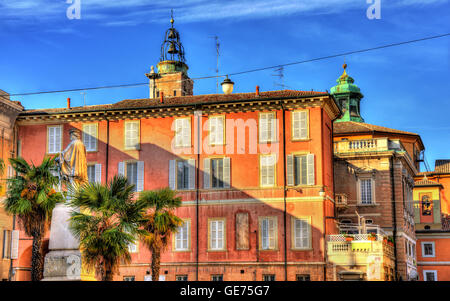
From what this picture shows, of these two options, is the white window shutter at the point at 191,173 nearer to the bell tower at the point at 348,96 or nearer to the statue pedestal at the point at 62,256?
the statue pedestal at the point at 62,256

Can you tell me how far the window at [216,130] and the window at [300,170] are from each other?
15.6ft

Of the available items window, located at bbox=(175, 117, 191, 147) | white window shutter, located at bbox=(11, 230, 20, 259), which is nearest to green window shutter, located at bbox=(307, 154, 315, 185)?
window, located at bbox=(175, 117, 191, 147)

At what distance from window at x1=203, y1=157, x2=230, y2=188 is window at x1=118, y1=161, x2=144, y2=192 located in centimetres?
429

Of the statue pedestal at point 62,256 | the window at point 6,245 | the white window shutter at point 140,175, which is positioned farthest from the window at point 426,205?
the statue pedestal at point 62,256

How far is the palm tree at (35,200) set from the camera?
1198 inches

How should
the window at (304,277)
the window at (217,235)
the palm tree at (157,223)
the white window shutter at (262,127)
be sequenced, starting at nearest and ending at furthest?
1. the palm tree at (157,223)
2. the window at (304,277)
3. the window at (217,235)
4. the white window shutter at (262,127)

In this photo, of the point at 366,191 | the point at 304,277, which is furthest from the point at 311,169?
the point at 366,191

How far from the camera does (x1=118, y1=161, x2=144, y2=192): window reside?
152 ft

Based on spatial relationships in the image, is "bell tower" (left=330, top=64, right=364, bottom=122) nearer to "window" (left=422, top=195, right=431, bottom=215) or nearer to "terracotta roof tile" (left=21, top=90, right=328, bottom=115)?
"window" (left=422, top=195, right=431, bottom=215)

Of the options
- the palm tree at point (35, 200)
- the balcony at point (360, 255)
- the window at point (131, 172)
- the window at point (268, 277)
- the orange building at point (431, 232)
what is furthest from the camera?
the orange building at point (431, 232)
